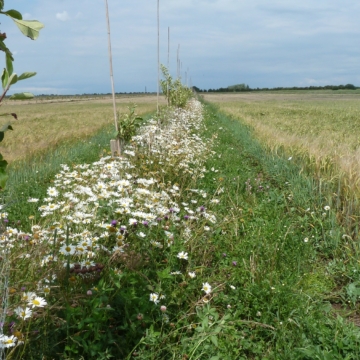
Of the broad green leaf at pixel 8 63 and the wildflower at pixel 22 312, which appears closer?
the broad green leaf at pixel 8 63

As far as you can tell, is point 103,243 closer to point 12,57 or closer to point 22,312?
point 22,312

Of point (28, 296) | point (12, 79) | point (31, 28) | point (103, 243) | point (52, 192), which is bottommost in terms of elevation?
point (103, 243)

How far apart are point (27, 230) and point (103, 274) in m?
1.83

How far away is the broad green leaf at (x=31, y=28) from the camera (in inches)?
47.5

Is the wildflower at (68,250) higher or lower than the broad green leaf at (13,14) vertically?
lower

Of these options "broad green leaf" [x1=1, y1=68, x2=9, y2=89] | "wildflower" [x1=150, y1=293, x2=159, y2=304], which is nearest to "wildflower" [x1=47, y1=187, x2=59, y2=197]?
"wildflower" [x1=150, y1=293, x2=159, y2=304]

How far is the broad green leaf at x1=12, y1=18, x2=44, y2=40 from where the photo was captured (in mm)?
1206

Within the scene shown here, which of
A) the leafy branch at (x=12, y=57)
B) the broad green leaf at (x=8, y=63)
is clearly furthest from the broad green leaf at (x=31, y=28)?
the broad green leaf at (x=8, y=63)

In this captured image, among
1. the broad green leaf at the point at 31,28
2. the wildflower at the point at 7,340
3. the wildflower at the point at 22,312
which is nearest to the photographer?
the broad green leaf at the point at 31,28

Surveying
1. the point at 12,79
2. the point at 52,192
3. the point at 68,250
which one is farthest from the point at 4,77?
the point at 52,192

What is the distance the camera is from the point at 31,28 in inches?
47.7

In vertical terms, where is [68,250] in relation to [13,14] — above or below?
below

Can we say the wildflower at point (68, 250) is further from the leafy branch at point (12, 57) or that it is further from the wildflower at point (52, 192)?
the leafy branch at point (12, 57)

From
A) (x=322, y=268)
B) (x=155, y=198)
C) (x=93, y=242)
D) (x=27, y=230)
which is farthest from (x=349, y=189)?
(x=27, y=230)
